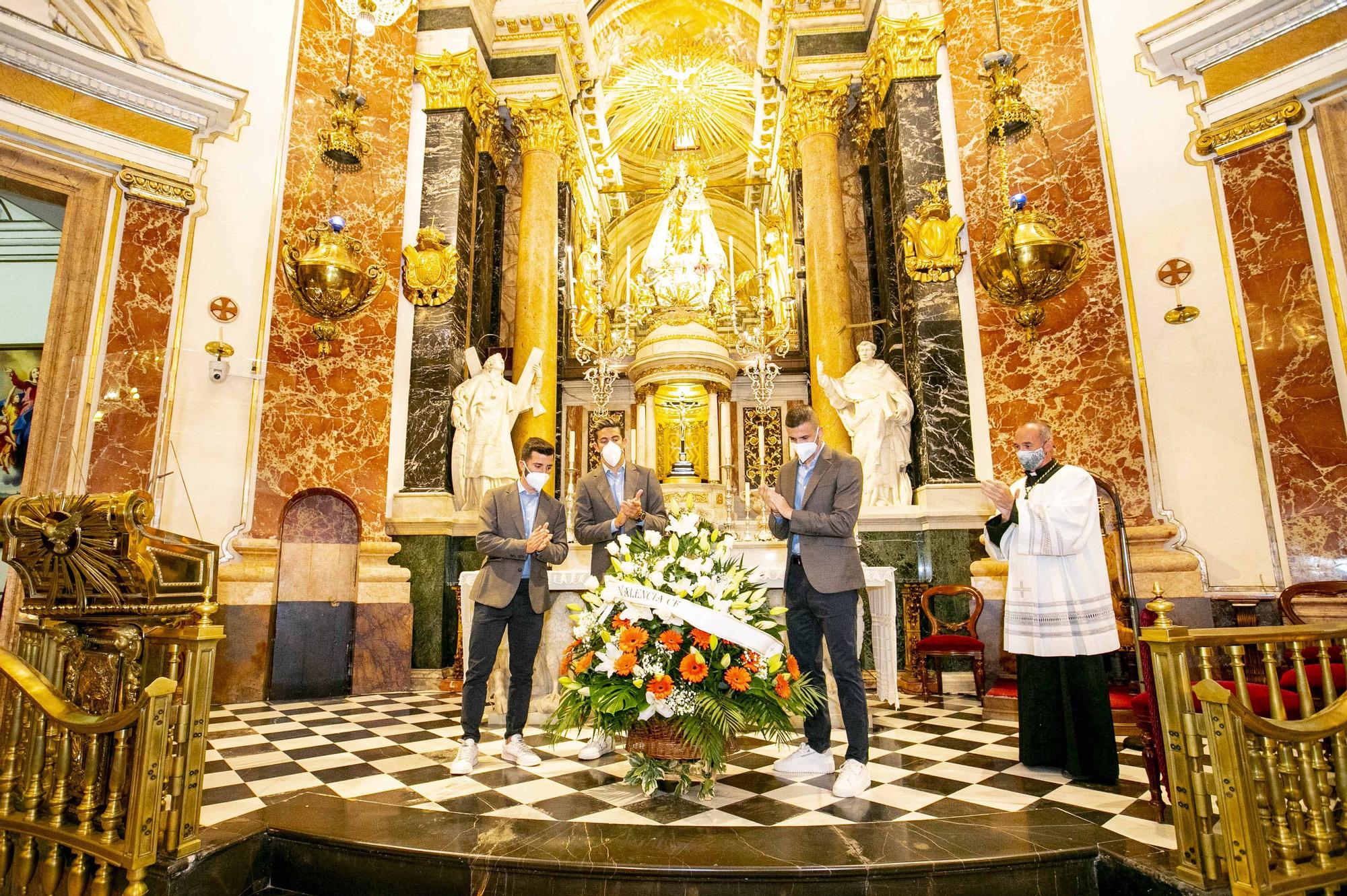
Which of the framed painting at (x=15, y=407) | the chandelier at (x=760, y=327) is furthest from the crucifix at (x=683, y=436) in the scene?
the framed painting at (x=15, y=407)

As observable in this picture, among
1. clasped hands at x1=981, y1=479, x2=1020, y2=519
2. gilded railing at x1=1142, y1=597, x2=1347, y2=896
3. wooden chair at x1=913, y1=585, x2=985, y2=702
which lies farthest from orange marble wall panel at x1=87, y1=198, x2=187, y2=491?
gilded railing at x1=1142, y1=597, x2=1347, y2=896

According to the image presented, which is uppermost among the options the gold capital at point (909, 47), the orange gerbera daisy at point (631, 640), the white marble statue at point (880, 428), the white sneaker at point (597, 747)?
the gold capital at point (909, 47)

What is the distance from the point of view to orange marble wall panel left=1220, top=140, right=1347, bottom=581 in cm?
509

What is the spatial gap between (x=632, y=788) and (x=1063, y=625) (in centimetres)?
218

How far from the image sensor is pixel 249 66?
22.3ft

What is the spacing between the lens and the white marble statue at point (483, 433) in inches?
290

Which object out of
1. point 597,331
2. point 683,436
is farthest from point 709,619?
point 597,331

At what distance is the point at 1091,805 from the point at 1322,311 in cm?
456

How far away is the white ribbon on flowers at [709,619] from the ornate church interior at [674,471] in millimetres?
22

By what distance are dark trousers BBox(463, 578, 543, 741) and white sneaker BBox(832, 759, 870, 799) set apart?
5.38ft

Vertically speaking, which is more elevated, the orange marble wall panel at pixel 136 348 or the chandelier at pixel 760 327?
the chandelier at pixel 760 327

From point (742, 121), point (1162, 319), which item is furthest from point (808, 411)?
point (742, 121)

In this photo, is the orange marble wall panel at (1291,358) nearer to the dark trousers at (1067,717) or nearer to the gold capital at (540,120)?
the dark trousers at (1067,717)

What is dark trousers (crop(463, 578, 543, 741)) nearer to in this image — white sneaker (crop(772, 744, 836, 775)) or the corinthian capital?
white sneaker (crop(772, 744, 836, 775))
